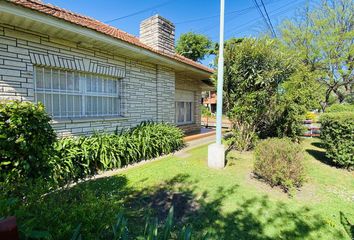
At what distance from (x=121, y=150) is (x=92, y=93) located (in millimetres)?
2134

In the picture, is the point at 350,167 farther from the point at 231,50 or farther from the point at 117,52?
the point at 117,52

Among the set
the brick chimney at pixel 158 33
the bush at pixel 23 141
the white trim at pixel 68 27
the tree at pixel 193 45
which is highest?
the tree at pixel 193 45

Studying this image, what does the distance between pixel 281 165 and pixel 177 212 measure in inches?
97.7

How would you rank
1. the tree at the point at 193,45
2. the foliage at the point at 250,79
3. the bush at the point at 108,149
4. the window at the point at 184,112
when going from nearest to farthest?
the bush at the point at 108,149 → the foliage at the point at 250,79 → the window at the point at 184,112 → the tree at the point at 193,45

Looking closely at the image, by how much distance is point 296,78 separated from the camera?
25.3ft

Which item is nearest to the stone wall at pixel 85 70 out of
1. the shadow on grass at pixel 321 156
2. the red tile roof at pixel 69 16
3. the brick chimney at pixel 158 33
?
the red tile roof at pixel 69 16

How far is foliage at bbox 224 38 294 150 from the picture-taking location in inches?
273

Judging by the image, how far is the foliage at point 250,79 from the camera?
6.92m

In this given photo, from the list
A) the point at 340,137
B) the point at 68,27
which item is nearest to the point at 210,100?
the point at 340,137

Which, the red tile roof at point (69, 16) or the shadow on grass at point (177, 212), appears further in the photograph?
the red tile roof at point (69, 16)

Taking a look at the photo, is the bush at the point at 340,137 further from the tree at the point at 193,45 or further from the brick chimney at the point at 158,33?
the tree at the point at 193,45

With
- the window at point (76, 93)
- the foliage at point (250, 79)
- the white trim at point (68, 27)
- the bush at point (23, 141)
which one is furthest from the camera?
the foliage at point (250, 79)

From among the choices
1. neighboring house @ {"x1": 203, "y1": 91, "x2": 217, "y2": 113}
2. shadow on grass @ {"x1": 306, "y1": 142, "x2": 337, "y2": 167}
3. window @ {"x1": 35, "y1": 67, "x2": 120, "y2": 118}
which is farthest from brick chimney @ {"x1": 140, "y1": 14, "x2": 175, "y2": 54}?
neighboring house @ {"x1": 203, "y1": 91, "x2": 217, "y2": 113}

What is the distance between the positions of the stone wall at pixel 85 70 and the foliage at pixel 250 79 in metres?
2.98
